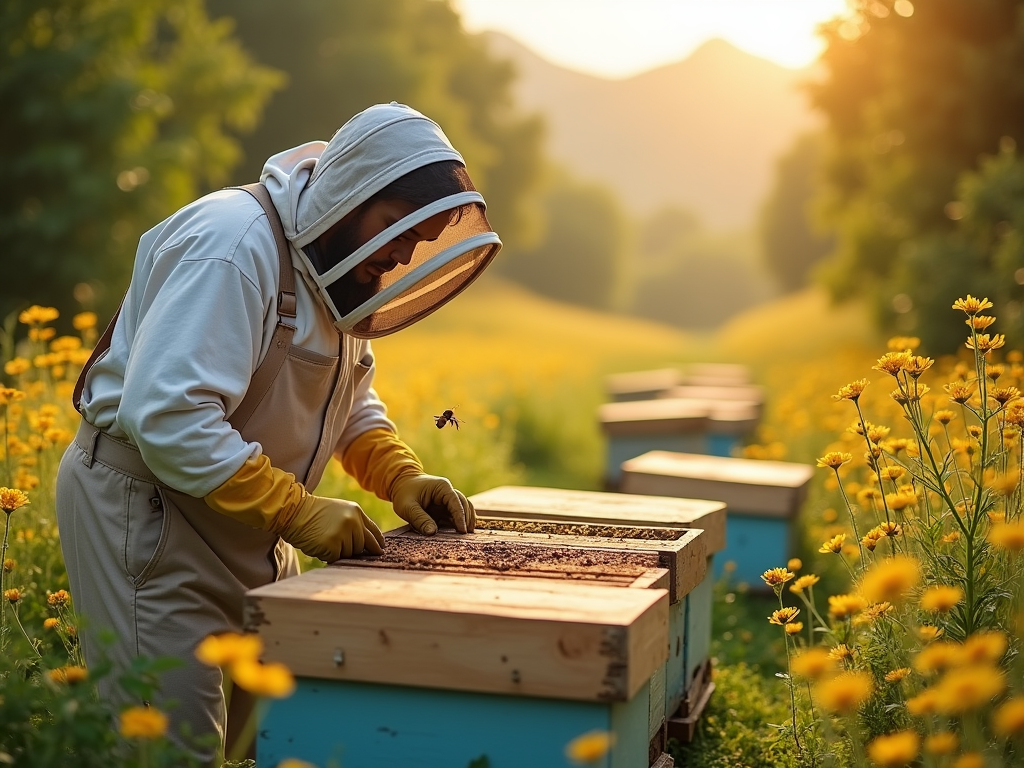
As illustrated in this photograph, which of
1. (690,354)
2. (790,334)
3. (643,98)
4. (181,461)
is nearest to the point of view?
(181,461)

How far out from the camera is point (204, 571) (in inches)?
107

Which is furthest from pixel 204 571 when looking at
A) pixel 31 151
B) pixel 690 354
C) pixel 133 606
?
pixel 690 354

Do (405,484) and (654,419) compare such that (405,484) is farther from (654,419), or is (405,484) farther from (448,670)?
(654,419)

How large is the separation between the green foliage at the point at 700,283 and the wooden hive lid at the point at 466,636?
293 ft

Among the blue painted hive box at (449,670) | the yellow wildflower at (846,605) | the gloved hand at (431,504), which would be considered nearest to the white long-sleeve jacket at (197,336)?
the blue painted hive box at (449,670)

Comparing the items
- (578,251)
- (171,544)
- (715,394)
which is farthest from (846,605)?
(578,251)

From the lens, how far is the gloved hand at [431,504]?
10.1 ft

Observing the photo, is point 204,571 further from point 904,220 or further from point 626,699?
point 904,220

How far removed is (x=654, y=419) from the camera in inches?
315

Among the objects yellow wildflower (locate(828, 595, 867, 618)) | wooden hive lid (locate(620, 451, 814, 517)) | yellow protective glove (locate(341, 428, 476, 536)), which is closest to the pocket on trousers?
yellow protective glove (locate(341, 428, 476, 536))

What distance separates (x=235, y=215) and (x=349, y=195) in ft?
1.02

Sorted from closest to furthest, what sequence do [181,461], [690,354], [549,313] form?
[181,461] < [690,354] < [549,313]

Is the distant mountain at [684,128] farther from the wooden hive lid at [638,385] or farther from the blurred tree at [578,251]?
the wooden hive lid at [638,385]

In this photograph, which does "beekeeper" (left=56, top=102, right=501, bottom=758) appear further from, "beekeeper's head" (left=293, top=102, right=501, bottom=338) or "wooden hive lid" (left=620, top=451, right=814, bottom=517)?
"wooden hive lid" (left=620, top=451, right=814, bottom=517)
